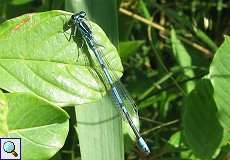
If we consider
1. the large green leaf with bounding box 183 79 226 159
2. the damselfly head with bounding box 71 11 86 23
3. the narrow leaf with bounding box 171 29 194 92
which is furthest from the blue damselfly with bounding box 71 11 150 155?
the narrow leaf with bounding box 171 29 194 92

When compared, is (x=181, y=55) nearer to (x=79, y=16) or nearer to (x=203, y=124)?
(x=203, y=124)

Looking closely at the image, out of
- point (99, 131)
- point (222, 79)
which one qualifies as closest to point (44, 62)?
point (99, 131)

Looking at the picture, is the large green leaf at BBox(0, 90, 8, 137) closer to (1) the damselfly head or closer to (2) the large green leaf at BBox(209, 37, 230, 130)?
(1) the damselfly head

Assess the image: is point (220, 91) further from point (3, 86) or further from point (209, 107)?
point (3, 86)

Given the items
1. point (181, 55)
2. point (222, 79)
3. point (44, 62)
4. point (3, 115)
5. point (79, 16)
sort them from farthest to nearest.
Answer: point (181, 55), point (222, 79), point (79, 16), point (44, 62), point (3, 115)

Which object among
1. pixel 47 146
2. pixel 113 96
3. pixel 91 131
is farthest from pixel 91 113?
pixel 47 146

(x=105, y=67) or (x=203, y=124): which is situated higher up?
(x=105, y=67)

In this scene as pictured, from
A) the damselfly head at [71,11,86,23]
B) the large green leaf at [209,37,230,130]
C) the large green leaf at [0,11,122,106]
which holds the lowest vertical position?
the large green leaf at [209,37,230,130]
